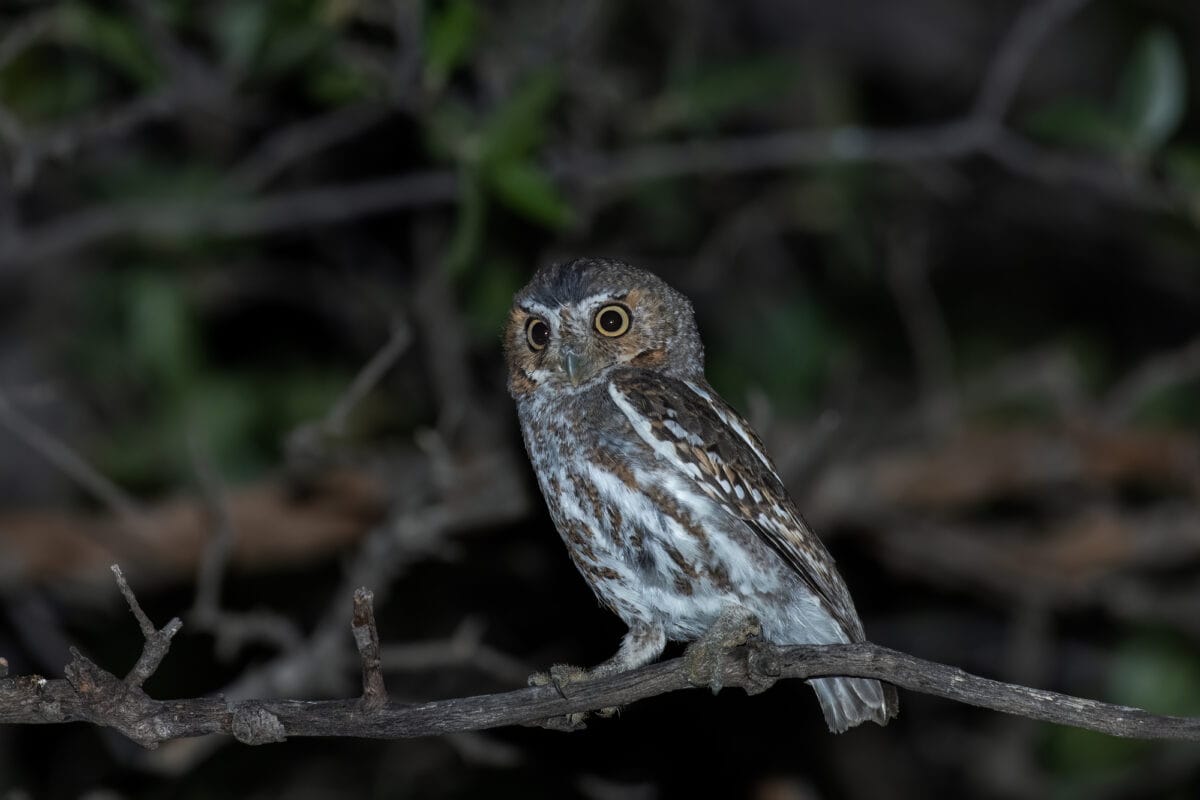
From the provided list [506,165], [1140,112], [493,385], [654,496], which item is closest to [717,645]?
[654,496]

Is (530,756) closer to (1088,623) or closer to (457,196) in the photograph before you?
(457,196)

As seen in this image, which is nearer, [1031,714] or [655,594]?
[1031,714]

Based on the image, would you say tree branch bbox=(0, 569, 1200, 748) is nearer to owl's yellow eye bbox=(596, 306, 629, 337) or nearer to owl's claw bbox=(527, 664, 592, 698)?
owl's claw bbox=(527, 664, 592, 698)

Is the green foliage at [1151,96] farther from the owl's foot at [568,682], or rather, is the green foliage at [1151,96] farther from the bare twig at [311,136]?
the owl's foot at [568,682]

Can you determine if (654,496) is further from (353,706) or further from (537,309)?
(353,706)

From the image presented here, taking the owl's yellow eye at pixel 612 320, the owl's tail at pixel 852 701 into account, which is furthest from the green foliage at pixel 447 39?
the owl's tail at pixel 852 701

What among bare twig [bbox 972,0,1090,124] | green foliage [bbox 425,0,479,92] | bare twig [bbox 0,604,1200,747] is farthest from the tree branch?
bare twig [bbox 972,0,1090,124]

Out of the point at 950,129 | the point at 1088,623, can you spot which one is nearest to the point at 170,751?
the point at 950,129
